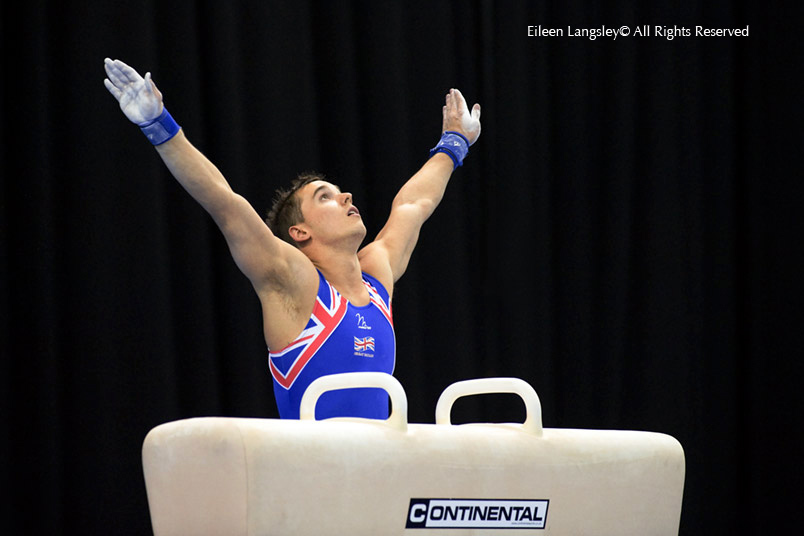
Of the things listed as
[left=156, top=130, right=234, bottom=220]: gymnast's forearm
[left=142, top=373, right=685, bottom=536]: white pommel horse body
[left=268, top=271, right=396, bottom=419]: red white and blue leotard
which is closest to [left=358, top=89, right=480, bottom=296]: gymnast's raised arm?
[left=268, top=271, right=396, bottom=419]: red white and blue leotard

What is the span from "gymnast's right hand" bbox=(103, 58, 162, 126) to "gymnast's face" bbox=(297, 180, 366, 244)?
967 mm

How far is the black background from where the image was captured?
4.47 meters

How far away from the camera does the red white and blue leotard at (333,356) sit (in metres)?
3.54

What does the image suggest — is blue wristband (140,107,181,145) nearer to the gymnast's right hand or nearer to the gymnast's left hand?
the gymnast's right hand

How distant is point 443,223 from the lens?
5.41 m

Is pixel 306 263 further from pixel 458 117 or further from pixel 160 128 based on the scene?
pixel 458 117

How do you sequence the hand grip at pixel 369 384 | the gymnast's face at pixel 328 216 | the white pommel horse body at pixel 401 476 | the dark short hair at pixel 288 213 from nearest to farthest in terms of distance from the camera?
the white pommel horse body at pixel 401 476 → the hand grip at pixel 369 384 → the gymnast's face at pixel 328 216 → the dark short hair at pixel 288 213

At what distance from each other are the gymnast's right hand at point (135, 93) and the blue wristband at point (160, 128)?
1cm

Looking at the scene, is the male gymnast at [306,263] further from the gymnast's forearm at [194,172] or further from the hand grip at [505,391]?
the hand grip at [505,391]

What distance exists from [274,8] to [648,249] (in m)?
2.57

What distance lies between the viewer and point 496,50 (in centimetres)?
573

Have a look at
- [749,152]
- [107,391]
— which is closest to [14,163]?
[107,391]

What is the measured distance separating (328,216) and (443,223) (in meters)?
1.60

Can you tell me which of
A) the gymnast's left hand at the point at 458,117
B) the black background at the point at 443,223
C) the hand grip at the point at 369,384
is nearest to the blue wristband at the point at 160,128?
the hand grip at the point at 369,384
